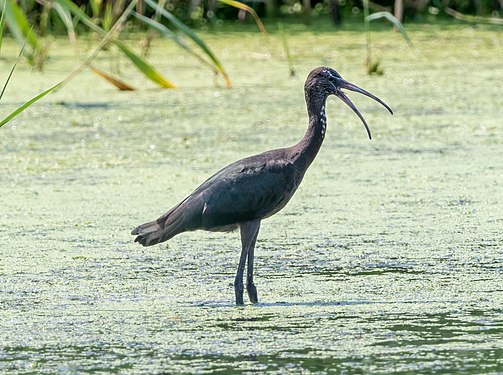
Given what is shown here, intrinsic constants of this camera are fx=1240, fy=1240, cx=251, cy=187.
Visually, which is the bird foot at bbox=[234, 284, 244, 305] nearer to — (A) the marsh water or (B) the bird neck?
(A) the marsh water

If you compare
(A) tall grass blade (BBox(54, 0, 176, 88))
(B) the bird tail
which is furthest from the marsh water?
(A) tall grass blade (BBox(54, 0, 176, 88))

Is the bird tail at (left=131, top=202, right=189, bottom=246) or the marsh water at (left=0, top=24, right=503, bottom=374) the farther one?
the bird tail at (left=131, top=202, right=189, bottom=246)

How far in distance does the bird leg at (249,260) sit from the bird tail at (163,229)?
190 mm

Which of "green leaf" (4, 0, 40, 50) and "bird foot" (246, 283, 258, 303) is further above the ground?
"green leaf" (4, 0, 40, 50)

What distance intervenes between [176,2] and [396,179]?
4049mm

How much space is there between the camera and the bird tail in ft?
12.1

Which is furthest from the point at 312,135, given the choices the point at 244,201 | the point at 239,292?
the point at 239,292

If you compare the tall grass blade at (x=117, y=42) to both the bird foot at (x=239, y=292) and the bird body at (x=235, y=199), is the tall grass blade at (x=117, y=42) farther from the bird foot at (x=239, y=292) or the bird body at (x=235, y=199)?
the bird foot at (x=239, y=292)

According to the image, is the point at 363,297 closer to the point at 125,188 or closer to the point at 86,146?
the point at 125,188

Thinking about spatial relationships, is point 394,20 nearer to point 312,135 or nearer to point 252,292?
point 312,135

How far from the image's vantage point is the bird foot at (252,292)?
11.7 feet

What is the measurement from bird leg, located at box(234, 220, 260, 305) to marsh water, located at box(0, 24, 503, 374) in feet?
0.16

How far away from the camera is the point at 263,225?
4.72 meters

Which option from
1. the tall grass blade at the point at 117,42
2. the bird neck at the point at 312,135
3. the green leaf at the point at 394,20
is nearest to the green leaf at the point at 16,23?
the tall grass blade at the point at 117,42
